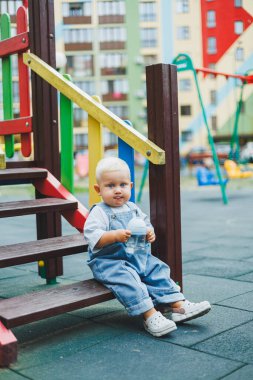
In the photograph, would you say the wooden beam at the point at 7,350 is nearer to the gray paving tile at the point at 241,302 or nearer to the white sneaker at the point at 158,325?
the white sneaker at the point at 158,325

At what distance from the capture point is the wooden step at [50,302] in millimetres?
2457

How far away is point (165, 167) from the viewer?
302 centimetres

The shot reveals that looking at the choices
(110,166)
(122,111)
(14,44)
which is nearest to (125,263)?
(110,166)

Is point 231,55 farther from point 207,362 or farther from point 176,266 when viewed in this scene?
point 207,362

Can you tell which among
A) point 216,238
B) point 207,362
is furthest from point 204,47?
point 207,362

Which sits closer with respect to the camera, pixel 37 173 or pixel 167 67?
pixel 167 67

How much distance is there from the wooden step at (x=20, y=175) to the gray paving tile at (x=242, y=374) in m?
2.01

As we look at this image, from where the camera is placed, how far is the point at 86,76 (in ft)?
125

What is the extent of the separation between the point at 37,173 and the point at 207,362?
Answer: 192 cm

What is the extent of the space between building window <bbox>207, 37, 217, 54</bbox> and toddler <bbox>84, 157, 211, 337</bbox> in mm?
6141

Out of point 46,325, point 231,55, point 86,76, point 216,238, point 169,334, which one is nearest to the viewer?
point 169,334

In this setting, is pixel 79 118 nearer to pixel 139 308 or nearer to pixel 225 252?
pixel 225 252

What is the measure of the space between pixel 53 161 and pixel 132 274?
4.60ft

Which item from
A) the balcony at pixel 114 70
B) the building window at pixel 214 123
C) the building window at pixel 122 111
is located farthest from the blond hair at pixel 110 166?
the building window at pixel 214 123
